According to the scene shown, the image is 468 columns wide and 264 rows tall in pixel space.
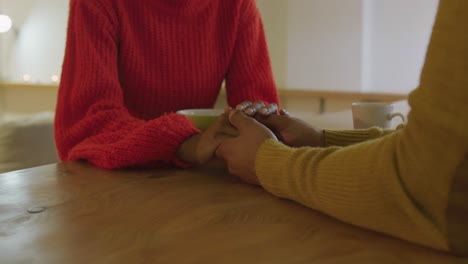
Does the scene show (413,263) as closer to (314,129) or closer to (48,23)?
(314,129)

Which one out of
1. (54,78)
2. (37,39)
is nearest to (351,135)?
(54,78)

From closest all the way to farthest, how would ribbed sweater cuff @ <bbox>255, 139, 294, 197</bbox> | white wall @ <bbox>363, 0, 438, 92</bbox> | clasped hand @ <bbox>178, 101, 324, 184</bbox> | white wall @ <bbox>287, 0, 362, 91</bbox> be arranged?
ribbed sweater cuff @ <bbox>255, 139, 294, 197</bbox> < clasped hand @ <bbox>178, 101, 324, 184</bbox> < white wall @ <bbox>363, 0, 438, 92</bbox> < white wall @ <bbox>287, 0, 362, 91</bbox>

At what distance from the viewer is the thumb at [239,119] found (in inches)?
30.1

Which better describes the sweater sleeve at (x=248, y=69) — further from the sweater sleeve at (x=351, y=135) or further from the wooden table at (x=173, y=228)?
the wooden table at (x=173, y=228)

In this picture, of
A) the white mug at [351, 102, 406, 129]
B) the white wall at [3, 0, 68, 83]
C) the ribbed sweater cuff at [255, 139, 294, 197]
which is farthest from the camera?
the white wall at [3, 0, 68, 83]

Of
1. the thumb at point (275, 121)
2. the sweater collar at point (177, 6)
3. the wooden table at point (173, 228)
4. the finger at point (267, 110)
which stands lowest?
the wooden table at point (173, 228)

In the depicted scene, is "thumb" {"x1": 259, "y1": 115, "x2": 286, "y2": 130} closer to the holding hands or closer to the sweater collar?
the holding hands

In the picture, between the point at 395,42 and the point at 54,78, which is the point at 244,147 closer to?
the point at 395,42

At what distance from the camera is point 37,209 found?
593 millimetres

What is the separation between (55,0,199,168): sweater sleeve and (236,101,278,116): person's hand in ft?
0.30

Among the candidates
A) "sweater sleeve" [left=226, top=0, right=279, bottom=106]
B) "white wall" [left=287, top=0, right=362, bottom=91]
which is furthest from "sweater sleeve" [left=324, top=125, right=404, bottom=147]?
"white wall" [left=287, top=0, right=362, bottom=91]

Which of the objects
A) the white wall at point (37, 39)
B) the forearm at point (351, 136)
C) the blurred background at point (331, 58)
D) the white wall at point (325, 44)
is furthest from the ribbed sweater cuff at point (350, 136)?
the white wall at point (37, 39)

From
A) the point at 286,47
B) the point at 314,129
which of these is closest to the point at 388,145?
the point at 314,129

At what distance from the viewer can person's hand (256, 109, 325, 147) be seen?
2.73 ft
